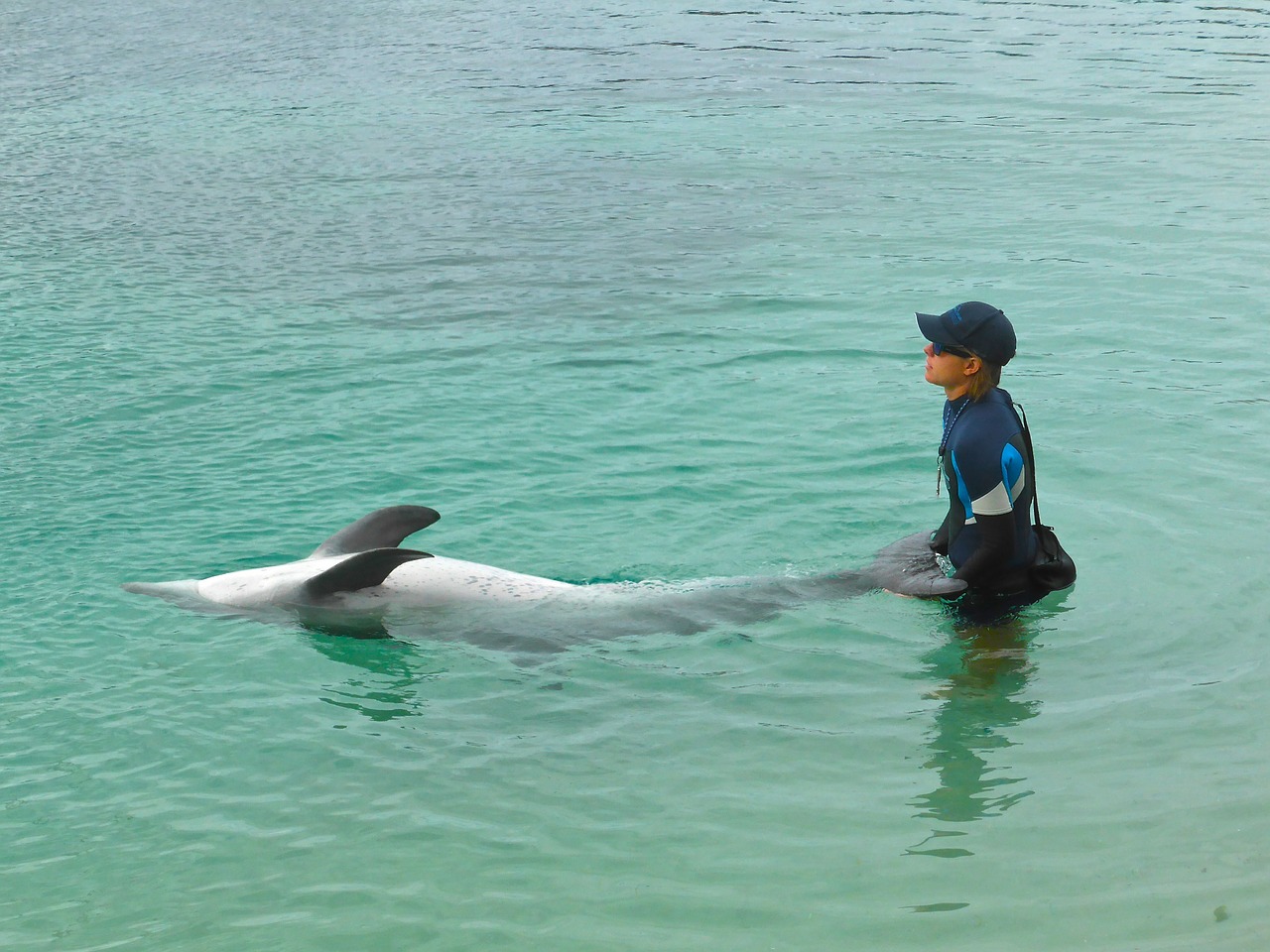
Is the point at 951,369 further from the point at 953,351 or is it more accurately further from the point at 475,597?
the point at 475,597

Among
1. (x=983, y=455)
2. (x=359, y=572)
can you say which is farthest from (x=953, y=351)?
(x=359, y=572)

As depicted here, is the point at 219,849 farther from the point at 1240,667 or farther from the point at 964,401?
the point at 1240,667

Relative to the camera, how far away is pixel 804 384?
38.2 ft

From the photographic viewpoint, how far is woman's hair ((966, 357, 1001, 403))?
21.3 feet

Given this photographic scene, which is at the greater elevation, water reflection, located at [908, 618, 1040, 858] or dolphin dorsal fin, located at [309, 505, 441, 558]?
dolphin dorsal fin, located at [309, 505, 441, 558]

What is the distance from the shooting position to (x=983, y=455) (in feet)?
20.9

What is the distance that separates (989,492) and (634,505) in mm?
3565

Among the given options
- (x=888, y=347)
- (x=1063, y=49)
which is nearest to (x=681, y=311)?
(x=888, y=347)

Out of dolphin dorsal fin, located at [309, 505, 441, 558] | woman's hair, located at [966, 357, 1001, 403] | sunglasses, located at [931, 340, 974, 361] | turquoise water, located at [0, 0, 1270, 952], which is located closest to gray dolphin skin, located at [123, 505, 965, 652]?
dolphin dorsal fin, located at [309, 505, 441, 558]

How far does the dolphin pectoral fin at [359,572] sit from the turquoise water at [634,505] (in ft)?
1.26

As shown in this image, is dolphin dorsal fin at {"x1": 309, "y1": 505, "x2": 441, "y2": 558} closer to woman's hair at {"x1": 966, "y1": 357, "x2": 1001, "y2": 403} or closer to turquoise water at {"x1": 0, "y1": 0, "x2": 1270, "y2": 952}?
turquoise water at {"x1": 0, "y1": 0, "x2": 1270, "y2": 952}

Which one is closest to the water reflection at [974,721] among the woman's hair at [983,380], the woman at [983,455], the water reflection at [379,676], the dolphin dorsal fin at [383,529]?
the woman at [983,455]

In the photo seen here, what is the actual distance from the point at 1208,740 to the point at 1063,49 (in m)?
22.0

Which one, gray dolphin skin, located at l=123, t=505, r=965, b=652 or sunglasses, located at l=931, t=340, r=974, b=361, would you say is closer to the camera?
sunglasses, located at l=931, t=340, r=974, b=361
